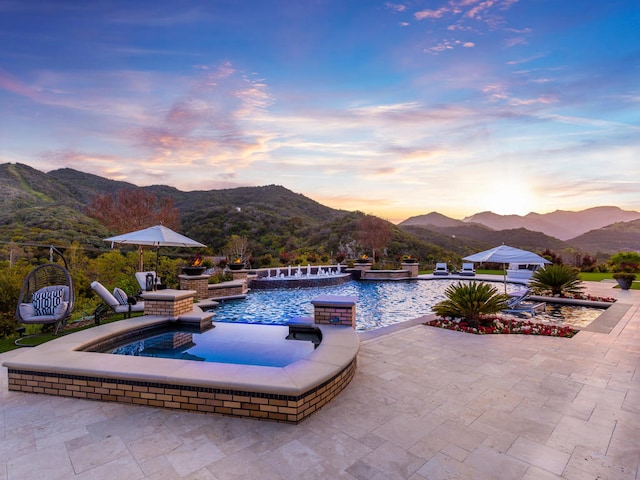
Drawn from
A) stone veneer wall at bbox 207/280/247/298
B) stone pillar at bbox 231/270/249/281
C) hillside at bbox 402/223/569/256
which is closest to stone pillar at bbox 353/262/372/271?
stone pillar at bbox 231/270/249/281

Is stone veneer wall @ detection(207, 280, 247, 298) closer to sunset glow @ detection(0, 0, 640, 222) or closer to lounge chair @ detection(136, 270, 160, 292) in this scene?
lounge chair @ detection(136, 270, 160, 292)

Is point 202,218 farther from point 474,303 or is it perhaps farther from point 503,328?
point 503,328

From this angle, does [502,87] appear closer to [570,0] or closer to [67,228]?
[570,0]

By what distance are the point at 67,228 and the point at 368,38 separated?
2151cm

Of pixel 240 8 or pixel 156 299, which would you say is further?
pixel 240 8

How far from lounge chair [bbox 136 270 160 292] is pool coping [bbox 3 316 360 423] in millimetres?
4416

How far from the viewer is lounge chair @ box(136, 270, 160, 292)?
8.25 meters

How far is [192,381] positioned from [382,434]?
5.96 ft

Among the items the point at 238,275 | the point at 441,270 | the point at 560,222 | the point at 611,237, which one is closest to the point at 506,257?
the point at 238,275

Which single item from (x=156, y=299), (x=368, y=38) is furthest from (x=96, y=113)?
(x=368, y=38)

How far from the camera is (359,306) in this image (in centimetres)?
1023

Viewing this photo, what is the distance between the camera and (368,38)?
9.29 meters

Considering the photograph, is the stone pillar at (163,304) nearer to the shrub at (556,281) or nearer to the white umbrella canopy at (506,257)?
the white umbrella canopy at (506,257)

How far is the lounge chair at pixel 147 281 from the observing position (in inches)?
325
